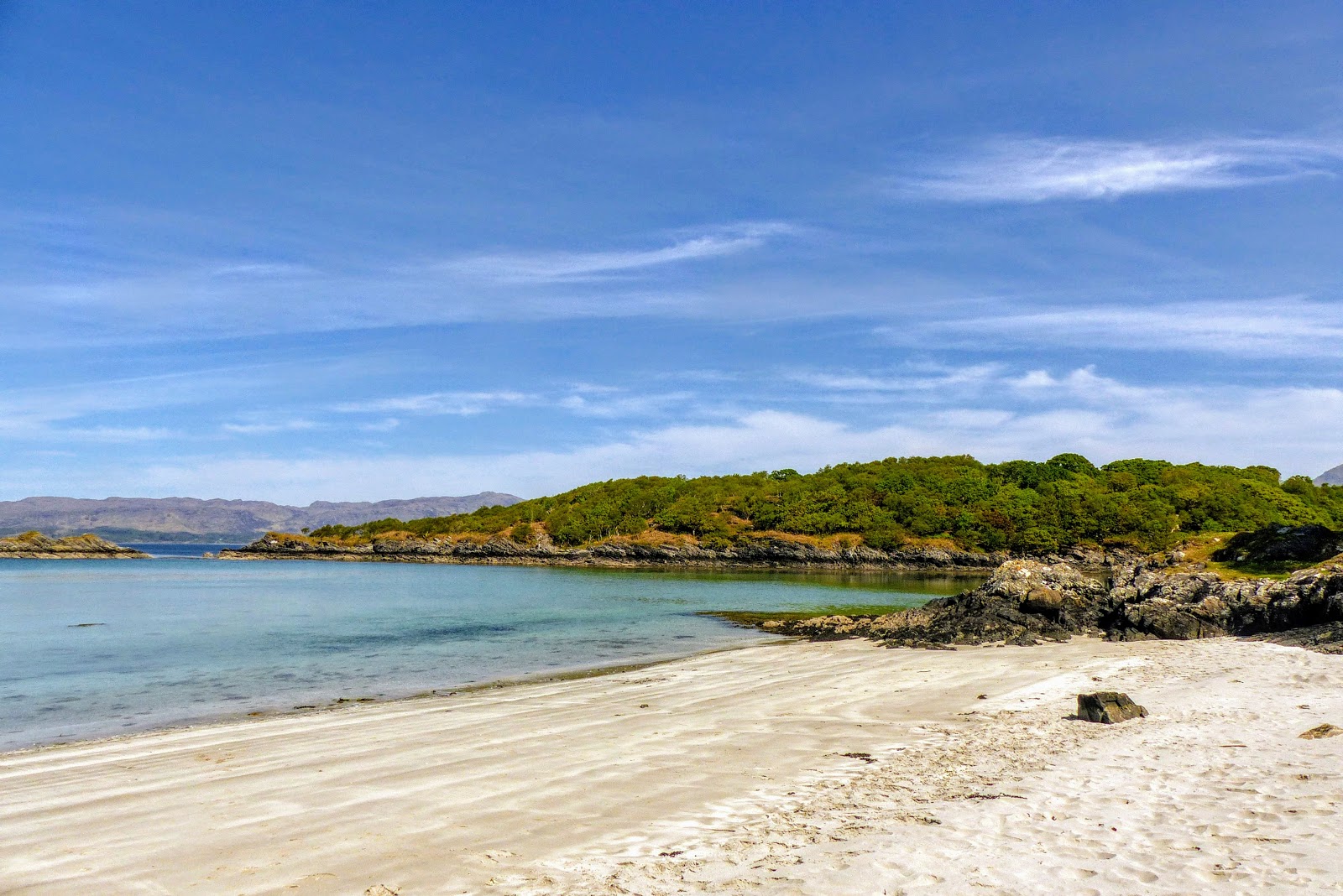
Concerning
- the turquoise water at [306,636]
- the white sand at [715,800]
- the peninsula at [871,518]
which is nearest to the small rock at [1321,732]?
the white sand at [715,800]

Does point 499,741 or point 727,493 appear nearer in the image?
point 499,741

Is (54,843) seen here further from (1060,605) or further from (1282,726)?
(1060,605)

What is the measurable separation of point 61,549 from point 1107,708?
517ft

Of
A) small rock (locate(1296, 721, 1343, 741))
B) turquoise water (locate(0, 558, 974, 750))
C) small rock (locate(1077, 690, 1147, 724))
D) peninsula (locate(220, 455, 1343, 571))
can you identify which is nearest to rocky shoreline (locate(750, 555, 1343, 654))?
turquoise water (locate(0, 558, 974, 750))

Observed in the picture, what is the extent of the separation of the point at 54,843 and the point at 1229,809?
36.3 ft

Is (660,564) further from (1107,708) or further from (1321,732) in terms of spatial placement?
(1321,732)

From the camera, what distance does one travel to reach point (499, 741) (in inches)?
470

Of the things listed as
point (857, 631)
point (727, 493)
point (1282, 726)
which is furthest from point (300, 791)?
point (727, 493)

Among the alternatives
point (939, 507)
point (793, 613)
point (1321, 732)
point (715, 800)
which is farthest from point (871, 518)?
point (715, 800)

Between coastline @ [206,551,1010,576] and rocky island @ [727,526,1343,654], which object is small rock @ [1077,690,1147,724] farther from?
coastline @ [206,551,1010,576]

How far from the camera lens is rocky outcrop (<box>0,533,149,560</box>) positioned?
12900 cm

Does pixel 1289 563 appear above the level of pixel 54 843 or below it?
above

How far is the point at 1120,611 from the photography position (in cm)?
2609

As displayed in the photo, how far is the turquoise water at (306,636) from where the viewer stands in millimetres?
18234
